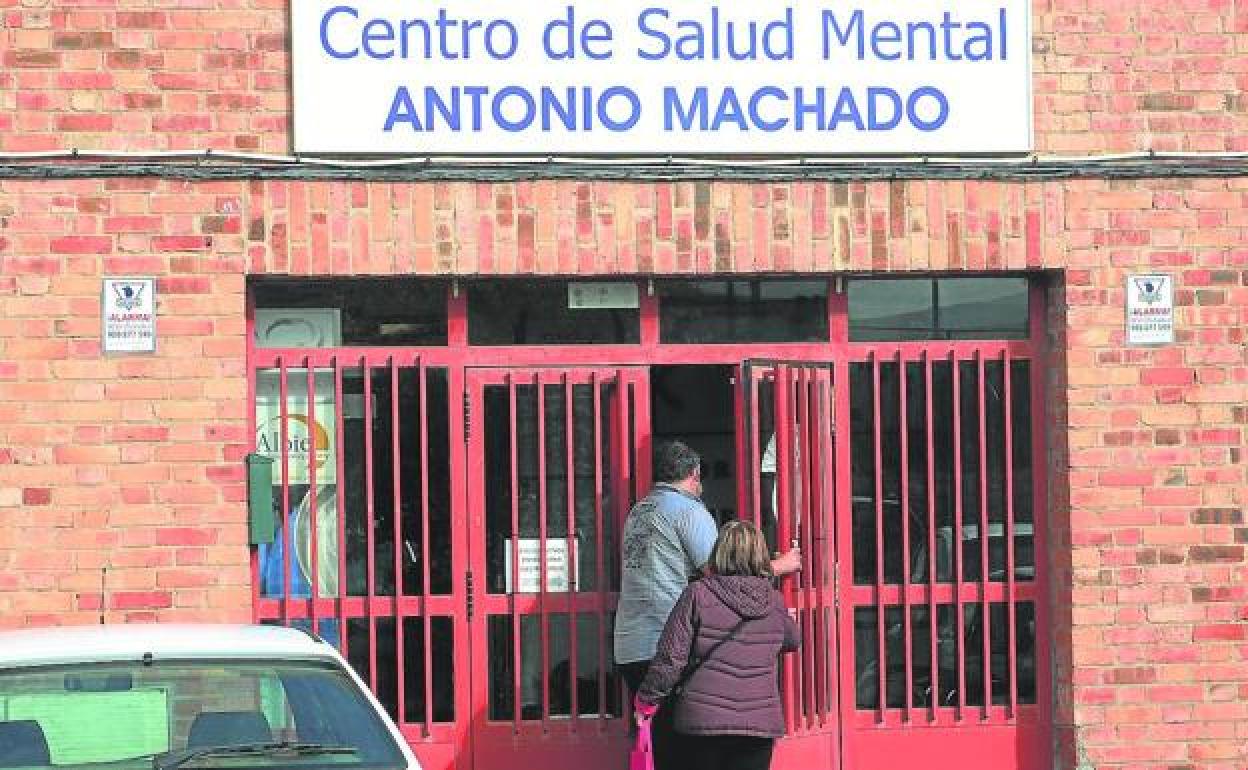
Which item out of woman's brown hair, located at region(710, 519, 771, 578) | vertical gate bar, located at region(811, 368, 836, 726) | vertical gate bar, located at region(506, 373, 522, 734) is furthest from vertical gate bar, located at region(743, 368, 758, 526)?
woman's brown hair, located at region(710, 519, 771, 578)

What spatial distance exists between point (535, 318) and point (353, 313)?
2.76ft

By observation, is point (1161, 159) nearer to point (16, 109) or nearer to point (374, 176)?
point (374, 176)

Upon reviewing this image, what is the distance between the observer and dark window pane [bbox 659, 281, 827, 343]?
10336 millimetres

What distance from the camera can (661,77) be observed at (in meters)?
10.0

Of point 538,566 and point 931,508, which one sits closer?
point 538,566

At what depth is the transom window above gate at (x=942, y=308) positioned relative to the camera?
10.5 meters

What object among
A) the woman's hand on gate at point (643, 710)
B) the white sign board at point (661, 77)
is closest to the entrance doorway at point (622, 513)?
the white sign board at point (661, 77)

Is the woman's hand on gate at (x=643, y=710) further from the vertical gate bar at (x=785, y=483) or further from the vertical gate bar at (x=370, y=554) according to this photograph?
the vertical gate bar at (x=370, y=554)

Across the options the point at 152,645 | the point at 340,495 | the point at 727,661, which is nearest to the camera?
the point at 152,645

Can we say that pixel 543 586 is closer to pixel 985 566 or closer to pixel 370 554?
pixel 370 554

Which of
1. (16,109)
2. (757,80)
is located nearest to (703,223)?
(757,80)

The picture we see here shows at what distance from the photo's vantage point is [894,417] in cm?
1047

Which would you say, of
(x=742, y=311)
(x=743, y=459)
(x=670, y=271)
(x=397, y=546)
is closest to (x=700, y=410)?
(x=743, y=459)

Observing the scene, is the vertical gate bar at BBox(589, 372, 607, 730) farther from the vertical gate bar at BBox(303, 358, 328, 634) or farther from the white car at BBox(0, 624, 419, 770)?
the white car at BBox(0, 624, 419, 770)
